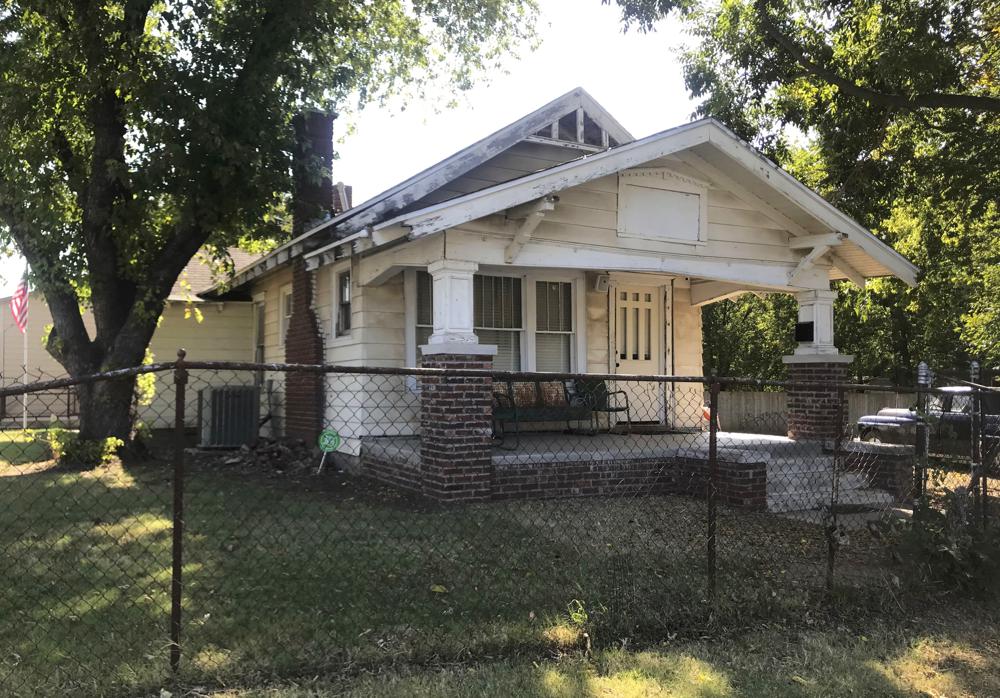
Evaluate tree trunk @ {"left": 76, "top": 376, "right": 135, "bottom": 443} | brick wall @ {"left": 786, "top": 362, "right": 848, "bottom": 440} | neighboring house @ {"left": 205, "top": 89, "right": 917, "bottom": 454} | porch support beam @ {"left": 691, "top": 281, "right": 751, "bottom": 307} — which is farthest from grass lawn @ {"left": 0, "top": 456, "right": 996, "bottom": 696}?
porch support beam @ {"left": 691, "top": 281, "right": 751, "bottom": 307}

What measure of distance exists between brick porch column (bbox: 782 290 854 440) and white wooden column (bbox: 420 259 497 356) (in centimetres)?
488

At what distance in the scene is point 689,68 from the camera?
498 inches

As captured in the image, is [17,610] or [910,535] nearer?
[17,610]

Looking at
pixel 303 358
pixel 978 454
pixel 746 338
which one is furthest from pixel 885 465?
pixel 746 338

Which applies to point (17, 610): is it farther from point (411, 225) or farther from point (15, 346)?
point (15, 346)

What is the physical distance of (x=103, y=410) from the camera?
33.7 ft

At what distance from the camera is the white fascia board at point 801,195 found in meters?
8.89

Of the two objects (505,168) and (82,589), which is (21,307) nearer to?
(505,168)

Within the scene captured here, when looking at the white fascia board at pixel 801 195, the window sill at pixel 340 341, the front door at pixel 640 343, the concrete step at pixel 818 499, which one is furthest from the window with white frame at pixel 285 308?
the concrete step at pixel 818 499

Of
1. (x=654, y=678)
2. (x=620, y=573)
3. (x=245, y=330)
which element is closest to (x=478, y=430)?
(x=620, y=573)

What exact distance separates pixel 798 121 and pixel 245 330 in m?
11.4

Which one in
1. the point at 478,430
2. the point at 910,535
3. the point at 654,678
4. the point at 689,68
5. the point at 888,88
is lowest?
the point at 654,678

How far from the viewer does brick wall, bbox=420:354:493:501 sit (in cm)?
712

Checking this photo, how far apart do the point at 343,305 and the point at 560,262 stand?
3273 millimetres
